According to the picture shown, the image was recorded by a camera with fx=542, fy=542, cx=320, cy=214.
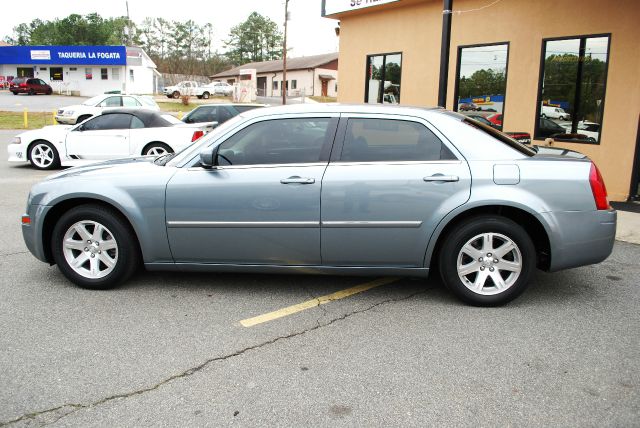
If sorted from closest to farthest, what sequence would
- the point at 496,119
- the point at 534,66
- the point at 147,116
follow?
the point at 534,66 → the point at 496,119 → the point at 147,116

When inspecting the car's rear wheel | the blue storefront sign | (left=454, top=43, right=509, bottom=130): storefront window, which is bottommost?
the car's rear wheel

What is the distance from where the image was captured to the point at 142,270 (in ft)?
17.3

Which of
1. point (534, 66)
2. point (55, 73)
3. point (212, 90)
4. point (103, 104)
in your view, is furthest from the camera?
point (55, 73)

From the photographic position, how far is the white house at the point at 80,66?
53.2m

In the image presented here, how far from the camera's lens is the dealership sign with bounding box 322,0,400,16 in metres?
13.0

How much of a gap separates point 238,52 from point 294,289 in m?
98.3

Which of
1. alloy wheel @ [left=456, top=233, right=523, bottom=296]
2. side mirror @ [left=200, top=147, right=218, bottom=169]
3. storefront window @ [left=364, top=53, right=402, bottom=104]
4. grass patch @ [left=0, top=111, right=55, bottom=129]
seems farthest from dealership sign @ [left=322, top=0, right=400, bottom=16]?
grass patch @ [left=0, top=111, right=55, bottom=129]

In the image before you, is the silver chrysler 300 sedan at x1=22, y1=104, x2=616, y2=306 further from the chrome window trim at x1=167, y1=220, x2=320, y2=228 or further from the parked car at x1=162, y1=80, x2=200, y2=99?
the parked car at x1=162, y1=80, x2=200, y2=99

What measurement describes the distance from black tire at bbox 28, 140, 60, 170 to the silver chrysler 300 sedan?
824cm

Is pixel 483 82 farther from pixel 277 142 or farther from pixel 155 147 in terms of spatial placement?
pixel 277 142

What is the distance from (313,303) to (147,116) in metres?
8.13

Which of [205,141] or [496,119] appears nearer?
[205,141]

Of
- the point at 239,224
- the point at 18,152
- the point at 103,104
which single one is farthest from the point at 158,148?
the point at 103,104

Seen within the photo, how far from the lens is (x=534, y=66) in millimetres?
10203
